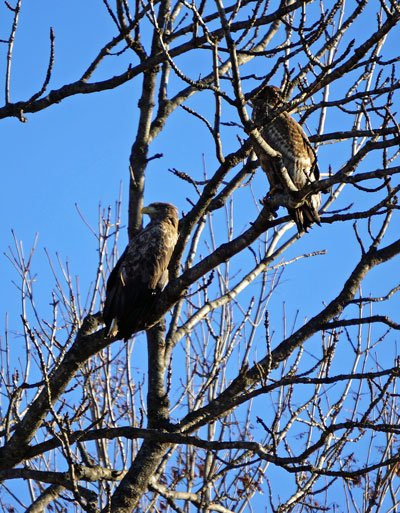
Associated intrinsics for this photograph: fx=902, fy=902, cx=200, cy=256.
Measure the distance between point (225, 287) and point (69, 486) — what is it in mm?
3871

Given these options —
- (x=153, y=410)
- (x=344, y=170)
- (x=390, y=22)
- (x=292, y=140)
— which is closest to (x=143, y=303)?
(x=153, y=410)

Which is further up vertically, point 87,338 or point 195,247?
point 195,247

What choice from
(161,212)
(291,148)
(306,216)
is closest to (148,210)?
(161,212)

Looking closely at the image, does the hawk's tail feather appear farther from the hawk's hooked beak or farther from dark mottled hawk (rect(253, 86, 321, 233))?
the hawk's hooked beak

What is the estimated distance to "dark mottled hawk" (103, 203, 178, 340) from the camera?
559 centimetres

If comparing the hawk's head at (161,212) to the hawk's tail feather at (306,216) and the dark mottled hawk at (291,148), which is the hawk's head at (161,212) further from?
the hawk's tail feather at (306,216)

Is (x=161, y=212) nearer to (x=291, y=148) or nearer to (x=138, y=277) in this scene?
(x=138, y=277)

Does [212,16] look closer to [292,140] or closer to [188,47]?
[188,47]

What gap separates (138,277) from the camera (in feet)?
19.8

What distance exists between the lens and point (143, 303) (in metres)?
5.93

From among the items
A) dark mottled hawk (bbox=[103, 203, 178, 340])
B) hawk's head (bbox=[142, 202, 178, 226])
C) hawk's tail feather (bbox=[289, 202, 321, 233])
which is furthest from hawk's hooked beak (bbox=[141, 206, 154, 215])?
hawk's tail feather (bbox=[289, 202, 321, 233])

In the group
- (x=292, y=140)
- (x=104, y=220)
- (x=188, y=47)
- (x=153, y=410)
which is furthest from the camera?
(x=104, y=220)

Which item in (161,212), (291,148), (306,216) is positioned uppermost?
(291,148)

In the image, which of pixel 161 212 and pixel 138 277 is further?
pixel 161 212
